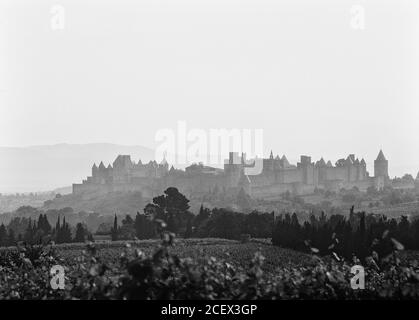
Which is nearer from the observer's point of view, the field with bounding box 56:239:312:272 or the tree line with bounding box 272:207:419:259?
the tree line with bounding box 272:207:419:259

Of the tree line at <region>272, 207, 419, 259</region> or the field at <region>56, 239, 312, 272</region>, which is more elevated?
the tree line at <region>272, 207, 419, 259</region>

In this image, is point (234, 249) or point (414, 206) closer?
point (234, 249)

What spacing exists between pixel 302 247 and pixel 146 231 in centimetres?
2890

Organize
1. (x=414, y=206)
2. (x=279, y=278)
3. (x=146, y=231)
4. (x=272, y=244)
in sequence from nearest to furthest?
(x=279, y=278) < (x=272, y=244) < (x=146, y=231) < (x=414, y=206)

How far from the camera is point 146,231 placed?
83562mm

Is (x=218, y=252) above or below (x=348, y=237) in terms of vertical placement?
below

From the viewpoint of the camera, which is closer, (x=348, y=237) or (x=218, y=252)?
(x=348, y=237)

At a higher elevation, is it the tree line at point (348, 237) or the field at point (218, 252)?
the tree line at point (348, 237)

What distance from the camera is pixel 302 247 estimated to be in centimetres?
5897
